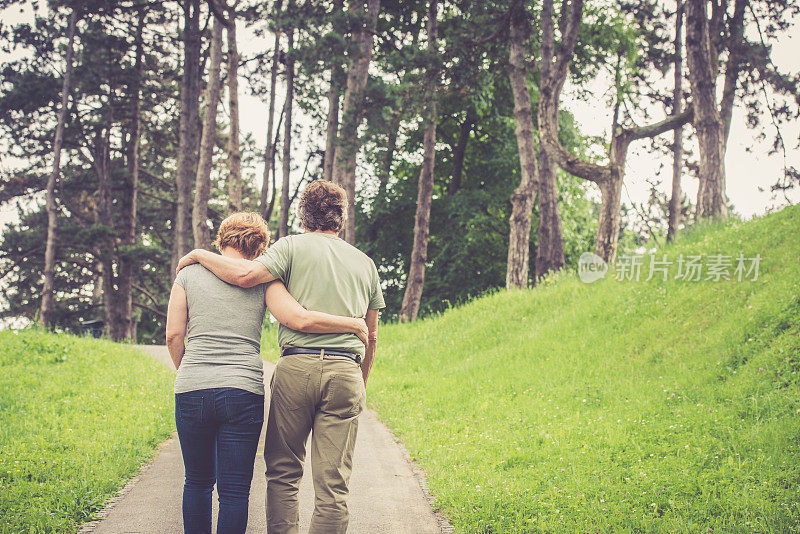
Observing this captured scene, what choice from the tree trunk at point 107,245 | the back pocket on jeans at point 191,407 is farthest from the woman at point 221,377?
the tree trunk at point 107,245

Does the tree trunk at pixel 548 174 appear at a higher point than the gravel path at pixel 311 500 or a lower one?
Result: higher

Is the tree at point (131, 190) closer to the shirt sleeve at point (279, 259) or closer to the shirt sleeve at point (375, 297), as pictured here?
the shirt sleeve at point (375, 297)

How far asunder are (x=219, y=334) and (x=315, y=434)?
77 cm

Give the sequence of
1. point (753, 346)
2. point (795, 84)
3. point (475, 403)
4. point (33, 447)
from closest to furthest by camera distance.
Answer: point (33, 447), point (753, 346), point (475, 403), point (795, 84)

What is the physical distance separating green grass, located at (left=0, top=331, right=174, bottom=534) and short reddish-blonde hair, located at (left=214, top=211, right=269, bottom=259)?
2.59 m

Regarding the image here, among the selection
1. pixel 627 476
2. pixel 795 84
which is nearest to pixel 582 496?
pixel 627 476

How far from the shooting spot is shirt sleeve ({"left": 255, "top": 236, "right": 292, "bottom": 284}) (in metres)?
3.54

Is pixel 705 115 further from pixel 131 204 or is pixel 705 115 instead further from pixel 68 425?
pixel 131 204

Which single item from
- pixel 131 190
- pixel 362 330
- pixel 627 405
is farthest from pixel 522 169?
pixel 131 190

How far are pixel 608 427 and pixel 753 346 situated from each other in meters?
2.23

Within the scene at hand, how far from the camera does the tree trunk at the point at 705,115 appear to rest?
12.3m

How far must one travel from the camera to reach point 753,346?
764 cm

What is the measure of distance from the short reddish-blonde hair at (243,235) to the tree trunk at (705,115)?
1096cm

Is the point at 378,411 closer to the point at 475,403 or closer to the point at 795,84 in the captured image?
the point at 475,403
